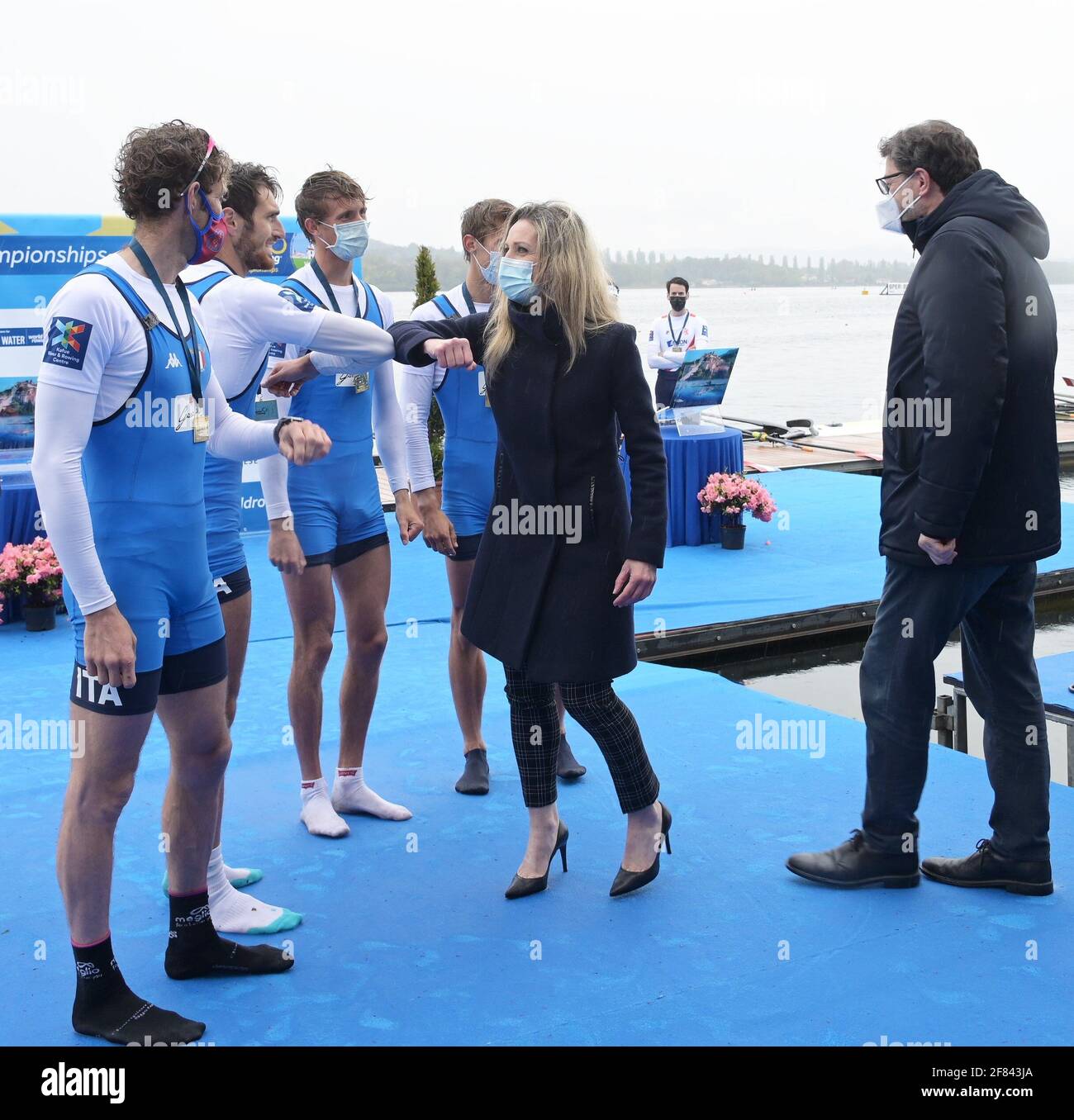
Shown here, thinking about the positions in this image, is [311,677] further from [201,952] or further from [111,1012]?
[111,1012]

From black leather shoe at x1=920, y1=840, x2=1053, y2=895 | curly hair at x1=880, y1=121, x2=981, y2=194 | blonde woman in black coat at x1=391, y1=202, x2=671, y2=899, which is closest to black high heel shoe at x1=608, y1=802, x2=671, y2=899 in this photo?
blonde woman in black coat at x1=391, y1=202, x2=671, y2=899

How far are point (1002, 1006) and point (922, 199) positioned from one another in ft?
6.89

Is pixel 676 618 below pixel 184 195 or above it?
below

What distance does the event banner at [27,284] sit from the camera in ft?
26.7

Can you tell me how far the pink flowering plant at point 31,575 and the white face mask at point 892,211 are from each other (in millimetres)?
5277

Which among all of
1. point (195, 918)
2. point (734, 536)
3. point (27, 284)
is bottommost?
point (195, 918)

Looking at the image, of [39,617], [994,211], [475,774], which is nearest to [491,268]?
[994,211]

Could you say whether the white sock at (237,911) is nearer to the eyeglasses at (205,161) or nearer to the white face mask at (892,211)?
the eyeglasses at (205,161)

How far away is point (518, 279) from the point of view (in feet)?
10.8

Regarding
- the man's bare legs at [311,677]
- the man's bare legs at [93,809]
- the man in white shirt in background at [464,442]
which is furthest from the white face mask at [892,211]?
the man's bare legs at [93,809]

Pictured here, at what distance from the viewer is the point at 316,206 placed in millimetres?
3891

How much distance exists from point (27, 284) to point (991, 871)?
7221mm
